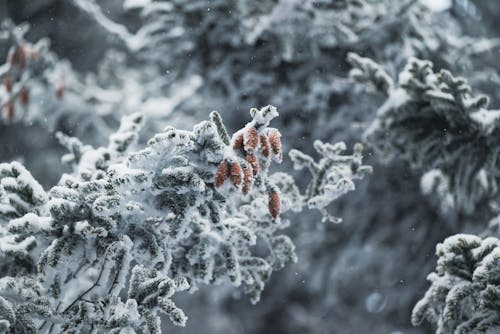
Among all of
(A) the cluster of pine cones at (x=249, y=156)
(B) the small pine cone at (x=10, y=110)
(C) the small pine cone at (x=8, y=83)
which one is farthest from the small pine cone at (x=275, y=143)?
(B) the small pine cone at (x=10, y=110)

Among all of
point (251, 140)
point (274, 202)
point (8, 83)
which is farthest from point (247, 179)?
point (8, 83)

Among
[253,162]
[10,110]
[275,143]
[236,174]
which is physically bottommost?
[236,174]

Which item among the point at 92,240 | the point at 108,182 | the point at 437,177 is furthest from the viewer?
the point at 437,177

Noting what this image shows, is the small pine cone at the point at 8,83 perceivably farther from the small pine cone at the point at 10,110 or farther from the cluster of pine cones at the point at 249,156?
the cluster of pine cones at the point at 249,156

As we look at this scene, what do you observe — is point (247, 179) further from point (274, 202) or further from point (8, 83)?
point (8, 83)

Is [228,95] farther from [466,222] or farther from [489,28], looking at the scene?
[489,28]

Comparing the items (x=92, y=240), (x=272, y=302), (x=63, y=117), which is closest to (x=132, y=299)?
(x=92, y=240)
